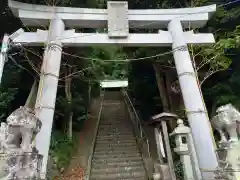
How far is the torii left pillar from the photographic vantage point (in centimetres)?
583

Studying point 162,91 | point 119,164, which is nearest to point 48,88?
point 119,164

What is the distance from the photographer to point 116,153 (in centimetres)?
954

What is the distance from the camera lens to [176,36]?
751 centimetres

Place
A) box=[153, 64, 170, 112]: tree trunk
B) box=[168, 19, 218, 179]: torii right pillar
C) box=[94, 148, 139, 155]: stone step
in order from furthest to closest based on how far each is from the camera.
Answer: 1. box=[153, 64, 170, 112]: tree trunk
2. box=[94, 148, 139, 155]: stone step
3. box=[168, 19, 218, 179]: torii right pillar

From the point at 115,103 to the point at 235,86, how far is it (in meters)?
9.56

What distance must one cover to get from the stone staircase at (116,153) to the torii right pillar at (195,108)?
2.79 metres

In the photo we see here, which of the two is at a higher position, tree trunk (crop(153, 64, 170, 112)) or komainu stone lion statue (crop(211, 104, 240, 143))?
tree trunk (crop(153, 64, 170, 112))

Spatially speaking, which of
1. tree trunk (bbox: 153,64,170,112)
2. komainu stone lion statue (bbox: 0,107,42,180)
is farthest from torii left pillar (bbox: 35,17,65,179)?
tree trunk (bbox: 153,64,170,112)

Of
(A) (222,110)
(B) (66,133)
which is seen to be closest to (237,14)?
(A) (222,110)

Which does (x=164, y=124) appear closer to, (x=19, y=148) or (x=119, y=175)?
(x=119, y=175)

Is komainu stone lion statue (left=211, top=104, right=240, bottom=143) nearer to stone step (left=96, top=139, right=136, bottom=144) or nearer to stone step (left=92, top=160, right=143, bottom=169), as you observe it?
stone step (left=92, top=160, right=143, bottom=169)

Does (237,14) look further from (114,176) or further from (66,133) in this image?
(66,133)

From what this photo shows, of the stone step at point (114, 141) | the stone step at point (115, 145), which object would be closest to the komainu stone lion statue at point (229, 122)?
the stone step at point (115, 145)

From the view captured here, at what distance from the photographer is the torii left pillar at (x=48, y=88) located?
5832mm
